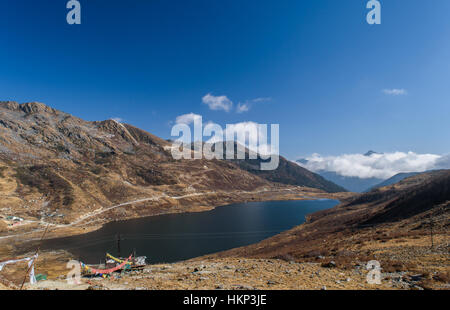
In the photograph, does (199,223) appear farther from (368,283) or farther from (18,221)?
(368,283)

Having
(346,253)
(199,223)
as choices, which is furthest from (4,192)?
(346,253)

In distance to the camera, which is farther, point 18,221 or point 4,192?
point 4,192

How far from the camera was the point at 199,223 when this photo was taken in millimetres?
128625

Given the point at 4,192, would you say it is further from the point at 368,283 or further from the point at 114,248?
the point at 368,283

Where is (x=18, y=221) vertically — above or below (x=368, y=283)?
below

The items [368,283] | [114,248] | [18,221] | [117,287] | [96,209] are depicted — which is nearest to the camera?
[368,283]

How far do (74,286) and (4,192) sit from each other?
507 feet

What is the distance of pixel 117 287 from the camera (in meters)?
21.2
